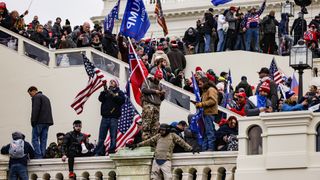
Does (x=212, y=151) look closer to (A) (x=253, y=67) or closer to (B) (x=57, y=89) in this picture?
(B) (x=57, y=89)

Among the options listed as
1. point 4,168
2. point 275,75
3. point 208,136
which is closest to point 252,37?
point 275,75

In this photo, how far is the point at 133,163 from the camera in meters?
34.0

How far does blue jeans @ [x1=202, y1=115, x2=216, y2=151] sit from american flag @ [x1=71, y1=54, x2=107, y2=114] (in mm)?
4996

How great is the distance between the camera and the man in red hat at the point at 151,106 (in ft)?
113

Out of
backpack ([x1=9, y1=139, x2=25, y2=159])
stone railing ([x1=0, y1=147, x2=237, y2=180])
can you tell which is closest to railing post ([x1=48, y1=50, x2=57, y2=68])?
stone railing ([x1=0, y1=147, x2=237, y2=180])

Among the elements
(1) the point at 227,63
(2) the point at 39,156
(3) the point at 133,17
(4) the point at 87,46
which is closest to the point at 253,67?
(1) the point at 227,63

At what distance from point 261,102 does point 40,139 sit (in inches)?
215

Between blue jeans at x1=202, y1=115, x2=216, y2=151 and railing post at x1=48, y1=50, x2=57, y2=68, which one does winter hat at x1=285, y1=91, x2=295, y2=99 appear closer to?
blue jeans at x1=202, y1=115, x2=216, y2=151

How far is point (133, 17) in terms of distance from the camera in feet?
131

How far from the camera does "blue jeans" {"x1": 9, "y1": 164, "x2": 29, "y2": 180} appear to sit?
35031mm

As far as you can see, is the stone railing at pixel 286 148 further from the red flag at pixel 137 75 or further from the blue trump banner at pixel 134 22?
the blue trump banner at pixel 134 22

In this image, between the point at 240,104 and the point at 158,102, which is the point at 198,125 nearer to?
the point at 158,102

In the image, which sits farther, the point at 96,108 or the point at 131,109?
the point at 96,108

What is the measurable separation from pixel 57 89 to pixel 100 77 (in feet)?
14.7
